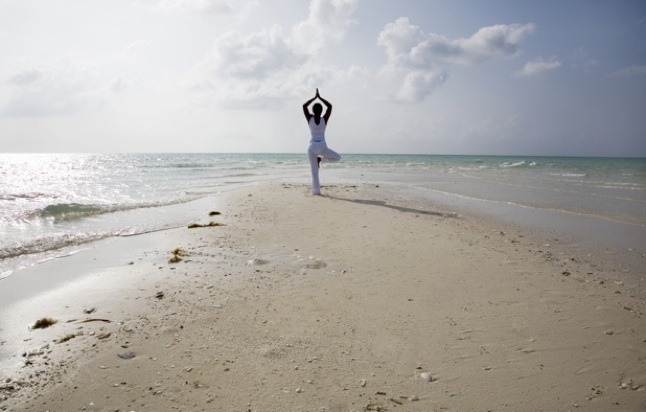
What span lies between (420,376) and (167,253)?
13.1 feet

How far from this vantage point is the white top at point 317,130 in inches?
428

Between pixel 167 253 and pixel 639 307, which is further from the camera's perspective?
pixel 167 253

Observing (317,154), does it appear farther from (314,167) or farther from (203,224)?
(203,224)

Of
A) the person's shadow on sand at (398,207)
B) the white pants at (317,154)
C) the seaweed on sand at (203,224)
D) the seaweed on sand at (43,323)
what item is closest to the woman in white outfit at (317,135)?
the white pants at (317,154)

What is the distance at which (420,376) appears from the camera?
8.60 feet

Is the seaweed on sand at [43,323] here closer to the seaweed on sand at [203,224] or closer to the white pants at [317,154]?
the seaweed on sand at [203,224]

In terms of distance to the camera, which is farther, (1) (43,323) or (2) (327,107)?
(2) (327,107)

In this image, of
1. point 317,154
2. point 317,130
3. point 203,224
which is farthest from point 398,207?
point 203,224

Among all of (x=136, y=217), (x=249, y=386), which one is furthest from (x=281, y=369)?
(x=136, y=217)

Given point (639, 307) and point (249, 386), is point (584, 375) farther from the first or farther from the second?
point (249, 386)

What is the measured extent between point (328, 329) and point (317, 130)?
333 inches

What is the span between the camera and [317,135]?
11.1 meters

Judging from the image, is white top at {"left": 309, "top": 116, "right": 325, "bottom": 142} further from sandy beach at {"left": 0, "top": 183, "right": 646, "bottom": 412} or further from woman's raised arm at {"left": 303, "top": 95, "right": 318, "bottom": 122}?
sandy beach at {"left": 0, "top": 183, "right": 646, "bottom": 412}

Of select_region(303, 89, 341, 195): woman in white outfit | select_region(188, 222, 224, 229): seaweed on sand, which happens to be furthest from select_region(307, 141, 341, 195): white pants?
select_region(188, 222, 224, 229): seaweed on sand
